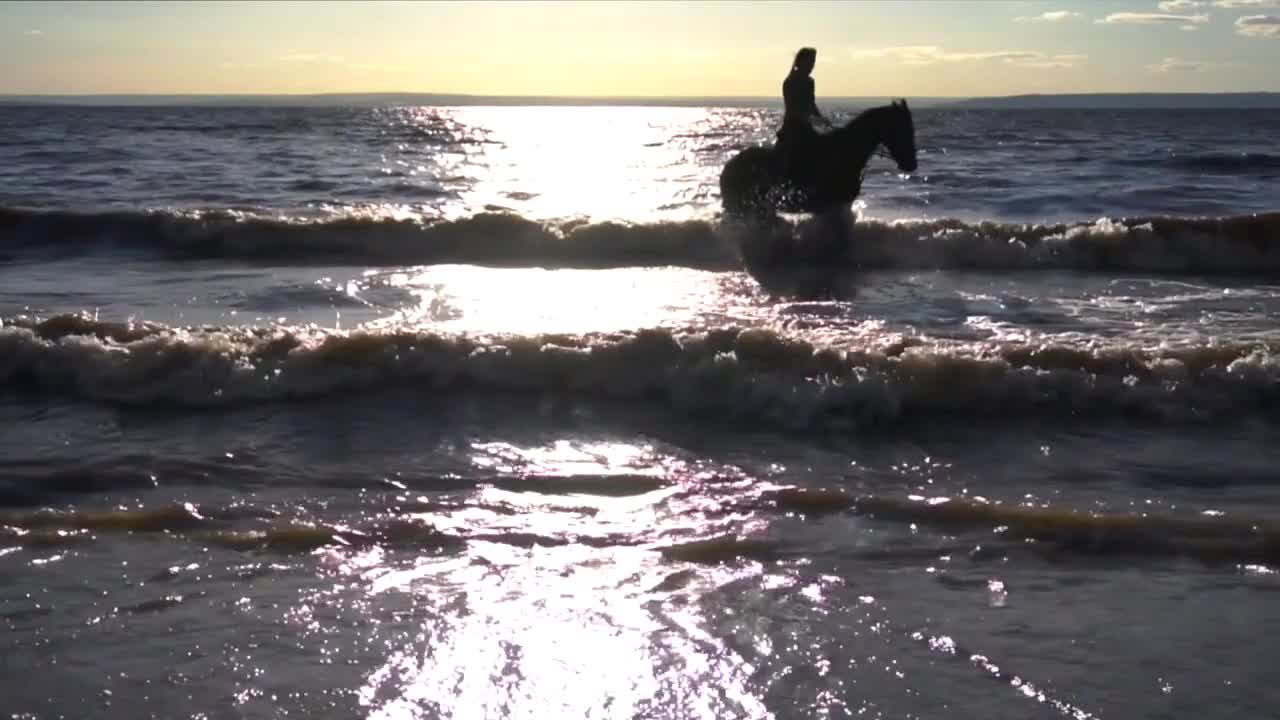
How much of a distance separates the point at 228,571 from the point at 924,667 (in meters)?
2.63

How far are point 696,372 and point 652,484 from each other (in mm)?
1821

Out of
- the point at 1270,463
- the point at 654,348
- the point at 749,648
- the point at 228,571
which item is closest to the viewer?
the point at 749,648

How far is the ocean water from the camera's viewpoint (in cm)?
387

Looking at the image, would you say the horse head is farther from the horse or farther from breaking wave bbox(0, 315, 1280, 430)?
breaking wave bbox(0, 315, 1280, 430)

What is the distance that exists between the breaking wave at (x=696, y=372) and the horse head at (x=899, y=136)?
237 inches

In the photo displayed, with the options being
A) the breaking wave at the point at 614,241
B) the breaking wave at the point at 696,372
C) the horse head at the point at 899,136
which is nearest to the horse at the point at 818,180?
the horse head at the point at 899,136

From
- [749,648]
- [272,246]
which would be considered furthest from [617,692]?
[272,246]

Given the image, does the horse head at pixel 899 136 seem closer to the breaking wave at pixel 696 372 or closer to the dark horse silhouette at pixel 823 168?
the dark horse silhouette at pixel 823 168

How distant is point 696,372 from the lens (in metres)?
7.53

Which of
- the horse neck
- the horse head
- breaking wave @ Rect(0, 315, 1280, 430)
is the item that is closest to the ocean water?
breaking wave @ Rect(0, 315, 1280, 430)

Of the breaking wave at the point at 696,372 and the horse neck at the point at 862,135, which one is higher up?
the horse neck at the point at 862,135

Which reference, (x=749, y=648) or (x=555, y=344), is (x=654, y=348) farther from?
(x=749, y=648)

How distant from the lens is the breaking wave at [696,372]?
23.4 ft

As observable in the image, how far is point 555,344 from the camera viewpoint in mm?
8016
